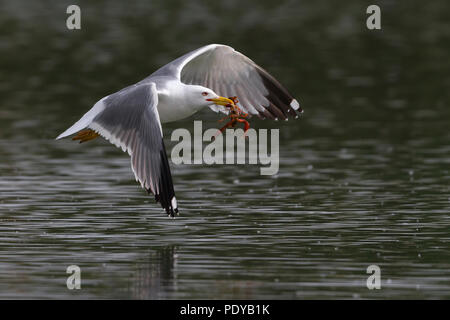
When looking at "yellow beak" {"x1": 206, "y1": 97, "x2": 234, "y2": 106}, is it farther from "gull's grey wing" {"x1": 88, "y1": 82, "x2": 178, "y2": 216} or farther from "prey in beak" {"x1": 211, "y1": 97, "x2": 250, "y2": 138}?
"gull's grey wing" {"x1": 88, "y1": 82, "x2": 178, "y2": 216}

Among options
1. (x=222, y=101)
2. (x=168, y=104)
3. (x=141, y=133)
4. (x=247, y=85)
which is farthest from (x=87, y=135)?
(x=247, y=85)

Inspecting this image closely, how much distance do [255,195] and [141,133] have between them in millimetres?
2929

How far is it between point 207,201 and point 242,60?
6.29 ft

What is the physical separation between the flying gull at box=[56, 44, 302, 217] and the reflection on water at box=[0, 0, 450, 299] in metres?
0.78

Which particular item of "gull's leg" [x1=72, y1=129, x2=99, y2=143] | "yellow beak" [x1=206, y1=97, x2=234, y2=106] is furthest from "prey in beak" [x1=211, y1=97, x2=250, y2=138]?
"gull's leg" [x1=72, y1=129, x2=99, y2=143]

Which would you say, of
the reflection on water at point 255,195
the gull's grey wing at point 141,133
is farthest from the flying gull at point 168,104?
the reflection on water at point 255,195

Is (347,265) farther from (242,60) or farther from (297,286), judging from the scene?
(242,60)

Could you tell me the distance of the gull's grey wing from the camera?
561 inches

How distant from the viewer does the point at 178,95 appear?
1559 centimetres

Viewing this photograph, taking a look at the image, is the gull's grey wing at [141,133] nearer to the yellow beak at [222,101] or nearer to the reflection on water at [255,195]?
the reflection on water at [255,195]

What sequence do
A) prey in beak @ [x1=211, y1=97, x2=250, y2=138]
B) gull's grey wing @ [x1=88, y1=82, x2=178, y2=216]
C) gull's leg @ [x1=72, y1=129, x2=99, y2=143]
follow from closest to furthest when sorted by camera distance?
gull's grey wing @ [x1=88, y1=82, x2=178, y2=216] → prey in beak @ [x1=211, y1=97, x2=250, y2=138] → gull's leg @ [x1=72, y1=129, x2=99, y2=143]

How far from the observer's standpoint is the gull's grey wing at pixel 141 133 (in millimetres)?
14258

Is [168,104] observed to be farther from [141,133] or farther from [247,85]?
[247,85]

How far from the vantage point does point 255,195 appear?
1736 centimetres
